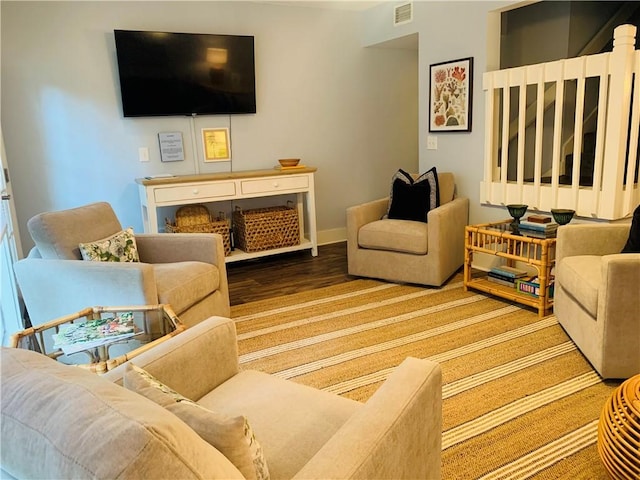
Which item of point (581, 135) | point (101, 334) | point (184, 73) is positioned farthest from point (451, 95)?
point (101, 334)

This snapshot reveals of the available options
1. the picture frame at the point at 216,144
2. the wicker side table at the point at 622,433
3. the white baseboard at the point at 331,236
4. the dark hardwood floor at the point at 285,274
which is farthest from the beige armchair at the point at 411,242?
the wicker side table at the point at 622,433

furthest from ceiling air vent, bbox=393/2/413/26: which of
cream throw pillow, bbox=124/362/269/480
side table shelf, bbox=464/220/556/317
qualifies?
cream throw pillow, bbox=124/362/269/480

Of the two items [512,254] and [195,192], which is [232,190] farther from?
[512,254]

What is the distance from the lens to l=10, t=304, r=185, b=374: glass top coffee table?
1739mm

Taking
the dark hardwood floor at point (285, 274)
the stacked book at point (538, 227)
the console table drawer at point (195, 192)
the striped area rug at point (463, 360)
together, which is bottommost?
the striped area rug at point (463, 360)

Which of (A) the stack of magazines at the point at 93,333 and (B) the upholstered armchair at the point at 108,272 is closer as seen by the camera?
(A) the stack of magazines at the point at 93,333

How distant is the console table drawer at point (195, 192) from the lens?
3905mm

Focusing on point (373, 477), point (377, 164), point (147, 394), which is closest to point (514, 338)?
point (373, 477)

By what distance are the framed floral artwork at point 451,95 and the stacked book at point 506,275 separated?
1.18 metres

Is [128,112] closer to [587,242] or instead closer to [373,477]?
[587,242]

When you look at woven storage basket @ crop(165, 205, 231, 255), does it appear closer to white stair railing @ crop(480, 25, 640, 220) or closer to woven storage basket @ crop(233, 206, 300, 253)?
woven storage basket @ crop(233, 206, 300, 253)

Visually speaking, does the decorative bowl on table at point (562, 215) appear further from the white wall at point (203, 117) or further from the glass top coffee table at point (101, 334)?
the glass top coffee table at point (101, 334)

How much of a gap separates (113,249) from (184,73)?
1.95 meters

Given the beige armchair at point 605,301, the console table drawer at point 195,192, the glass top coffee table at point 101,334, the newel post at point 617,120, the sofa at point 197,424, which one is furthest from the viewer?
the console table drawer at point 195,192
